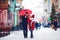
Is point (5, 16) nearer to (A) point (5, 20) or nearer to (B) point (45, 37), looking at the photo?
(A) point (5, 20)

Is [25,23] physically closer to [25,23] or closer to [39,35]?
[25,23]

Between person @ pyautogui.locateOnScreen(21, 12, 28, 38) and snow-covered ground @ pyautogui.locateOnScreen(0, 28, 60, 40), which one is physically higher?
person @ pyautogui.locateOnScreen(21, 12, 28, 38)

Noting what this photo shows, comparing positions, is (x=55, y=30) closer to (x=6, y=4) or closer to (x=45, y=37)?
(x=45, y=37)

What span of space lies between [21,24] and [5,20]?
19 centimetres

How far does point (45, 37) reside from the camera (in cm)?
595

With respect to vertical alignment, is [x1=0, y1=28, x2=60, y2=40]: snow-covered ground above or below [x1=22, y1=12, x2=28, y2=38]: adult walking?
below

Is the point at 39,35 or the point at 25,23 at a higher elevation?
the point at 25,23

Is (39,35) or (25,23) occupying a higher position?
(25,23)

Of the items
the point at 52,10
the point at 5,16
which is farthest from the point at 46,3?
the point at 5,16

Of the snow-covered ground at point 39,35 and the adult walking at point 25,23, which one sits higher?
the adult walking at point 25,23

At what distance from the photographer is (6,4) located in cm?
598

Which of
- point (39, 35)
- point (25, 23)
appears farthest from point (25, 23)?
point (39, 35)

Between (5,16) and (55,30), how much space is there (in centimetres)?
59

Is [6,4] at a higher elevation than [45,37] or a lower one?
higher
